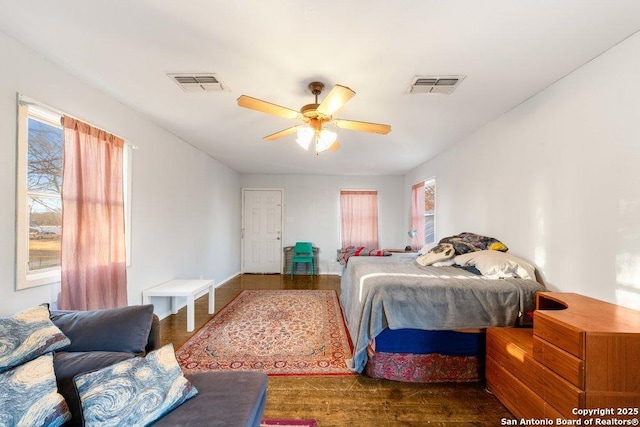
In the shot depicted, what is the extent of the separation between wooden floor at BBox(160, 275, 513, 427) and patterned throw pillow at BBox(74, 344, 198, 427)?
0.80 m

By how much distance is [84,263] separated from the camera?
199cm

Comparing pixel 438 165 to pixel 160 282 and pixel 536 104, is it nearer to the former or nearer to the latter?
pixel 536 104

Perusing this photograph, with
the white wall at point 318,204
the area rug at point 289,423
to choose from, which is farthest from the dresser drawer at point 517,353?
the white wall at point 318,204

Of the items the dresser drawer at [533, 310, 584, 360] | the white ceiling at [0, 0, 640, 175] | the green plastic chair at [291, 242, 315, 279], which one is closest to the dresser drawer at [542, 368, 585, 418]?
the dresser drawer at [533, 310, 584, 360]

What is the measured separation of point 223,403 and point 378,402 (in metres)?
1.13

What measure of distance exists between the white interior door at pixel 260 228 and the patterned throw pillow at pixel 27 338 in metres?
4.61

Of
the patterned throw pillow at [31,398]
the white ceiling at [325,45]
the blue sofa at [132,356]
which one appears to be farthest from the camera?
the white ceiling at [325,45]

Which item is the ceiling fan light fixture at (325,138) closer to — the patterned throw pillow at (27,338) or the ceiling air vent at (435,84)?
the ceiling air vent at (435,84)

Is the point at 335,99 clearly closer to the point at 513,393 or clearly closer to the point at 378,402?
the point at 378,402

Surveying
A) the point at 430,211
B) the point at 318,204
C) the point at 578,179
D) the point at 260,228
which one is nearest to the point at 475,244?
the point at 578,179

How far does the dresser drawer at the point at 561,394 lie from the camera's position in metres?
1.20

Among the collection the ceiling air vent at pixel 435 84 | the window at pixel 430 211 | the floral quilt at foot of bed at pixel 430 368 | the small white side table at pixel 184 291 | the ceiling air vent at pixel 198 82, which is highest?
the ceiling air vent at pixel 198 82

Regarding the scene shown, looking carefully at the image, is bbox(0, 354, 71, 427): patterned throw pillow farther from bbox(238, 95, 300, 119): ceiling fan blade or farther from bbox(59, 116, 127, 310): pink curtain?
bbox(238, 95, 300, 119): ceiling fan blade

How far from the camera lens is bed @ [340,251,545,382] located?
6.23ft
